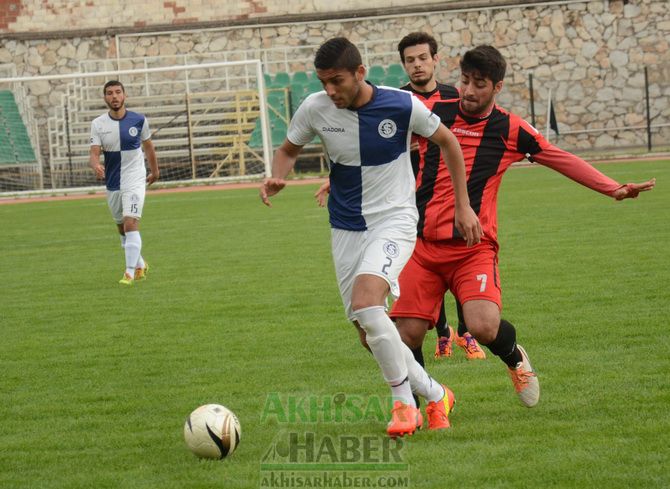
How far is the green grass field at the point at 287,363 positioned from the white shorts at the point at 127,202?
0.68 m

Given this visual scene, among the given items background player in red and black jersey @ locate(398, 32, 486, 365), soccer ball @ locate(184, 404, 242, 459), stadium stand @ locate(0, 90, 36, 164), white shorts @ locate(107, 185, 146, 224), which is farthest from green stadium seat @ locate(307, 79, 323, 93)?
soccer ball @ locate(184, 404, 242, 459)

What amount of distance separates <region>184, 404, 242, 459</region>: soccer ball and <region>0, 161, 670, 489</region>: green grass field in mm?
64

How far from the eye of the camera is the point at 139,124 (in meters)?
13.3

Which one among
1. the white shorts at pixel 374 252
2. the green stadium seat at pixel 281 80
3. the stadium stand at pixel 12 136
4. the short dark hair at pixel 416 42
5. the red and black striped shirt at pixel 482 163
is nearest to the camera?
the white shorts at pixel 374 252

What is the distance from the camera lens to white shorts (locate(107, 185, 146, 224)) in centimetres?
1288

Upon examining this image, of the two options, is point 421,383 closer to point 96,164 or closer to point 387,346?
point 387,346

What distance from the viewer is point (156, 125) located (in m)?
29.5

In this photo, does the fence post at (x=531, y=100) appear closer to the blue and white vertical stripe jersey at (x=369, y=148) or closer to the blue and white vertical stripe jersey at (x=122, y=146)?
the blue and white vertical stripe jersey at (x=122, y=146)

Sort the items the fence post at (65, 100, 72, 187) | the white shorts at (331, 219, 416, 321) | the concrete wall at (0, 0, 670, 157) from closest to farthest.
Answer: the white shorts at (331, 219, 416, 321)
the fence post at (65, 100, 72, 187)
the concrete wall at (0, 0, 670, 157)

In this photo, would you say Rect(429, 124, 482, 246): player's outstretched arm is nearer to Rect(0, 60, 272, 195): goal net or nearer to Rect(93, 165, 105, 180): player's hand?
Rect(93, 165, 105, 180): player's hand

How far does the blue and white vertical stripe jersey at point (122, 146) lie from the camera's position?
13117 millimetres

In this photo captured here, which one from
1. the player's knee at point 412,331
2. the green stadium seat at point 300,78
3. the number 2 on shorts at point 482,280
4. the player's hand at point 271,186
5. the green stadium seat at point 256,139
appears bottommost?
the green stadium seat at point 256,139

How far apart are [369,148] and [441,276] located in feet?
3.04

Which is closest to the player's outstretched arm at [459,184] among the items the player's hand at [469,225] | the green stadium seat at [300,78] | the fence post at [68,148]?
the player's hand at [469,225]
